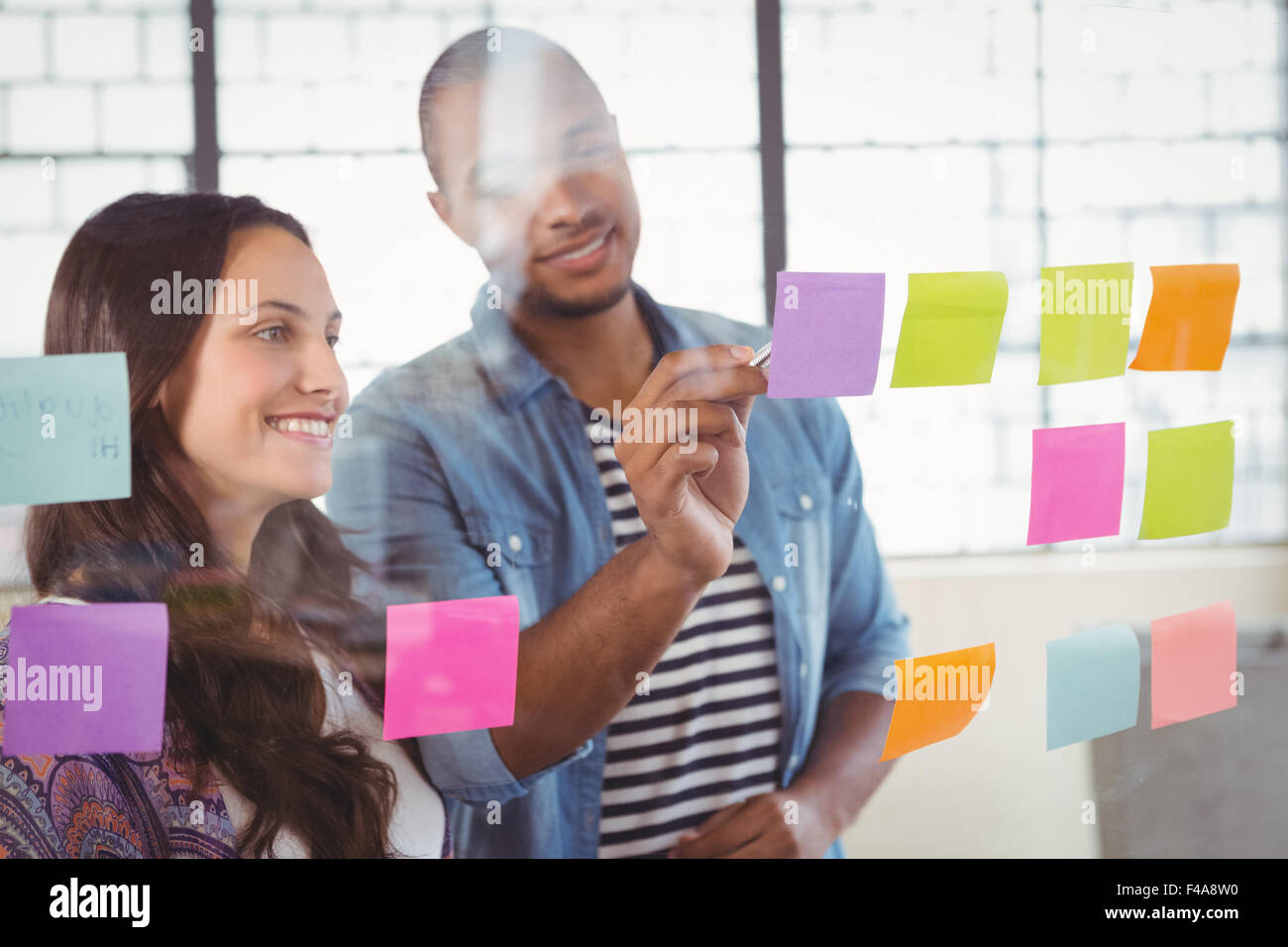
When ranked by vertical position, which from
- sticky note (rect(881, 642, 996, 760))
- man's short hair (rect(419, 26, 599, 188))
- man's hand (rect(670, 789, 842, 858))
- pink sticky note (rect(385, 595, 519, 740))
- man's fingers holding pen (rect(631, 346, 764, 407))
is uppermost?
man's short hair (rect(419, 26, 599, 188))

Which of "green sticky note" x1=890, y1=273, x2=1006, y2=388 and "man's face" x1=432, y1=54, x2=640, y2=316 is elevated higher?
"man's face" x1=432, y1=54, x2=640, y2=316

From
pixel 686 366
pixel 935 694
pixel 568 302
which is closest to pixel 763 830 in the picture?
pixel 935 694

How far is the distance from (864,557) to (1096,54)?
68 cm

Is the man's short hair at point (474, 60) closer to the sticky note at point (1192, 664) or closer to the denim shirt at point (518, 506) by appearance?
the denim shirt at point (518, 506)

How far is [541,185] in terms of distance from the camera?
45.4 inches

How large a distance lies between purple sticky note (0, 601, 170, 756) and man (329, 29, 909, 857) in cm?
27

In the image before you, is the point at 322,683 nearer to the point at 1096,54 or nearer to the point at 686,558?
the point at 686,558

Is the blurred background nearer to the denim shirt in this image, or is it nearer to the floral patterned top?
the denim shirt

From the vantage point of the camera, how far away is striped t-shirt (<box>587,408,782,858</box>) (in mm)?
1186

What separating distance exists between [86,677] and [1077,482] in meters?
1.19

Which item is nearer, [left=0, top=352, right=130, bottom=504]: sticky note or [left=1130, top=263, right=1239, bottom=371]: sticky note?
[left=0, top=352, right=130, bottom=504]: sticky note

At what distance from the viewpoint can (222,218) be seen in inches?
45.6

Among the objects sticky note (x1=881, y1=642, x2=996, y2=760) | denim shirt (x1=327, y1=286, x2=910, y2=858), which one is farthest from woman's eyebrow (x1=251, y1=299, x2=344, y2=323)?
sticky note (x1=881, y1=642, x2=996, y2=760)
